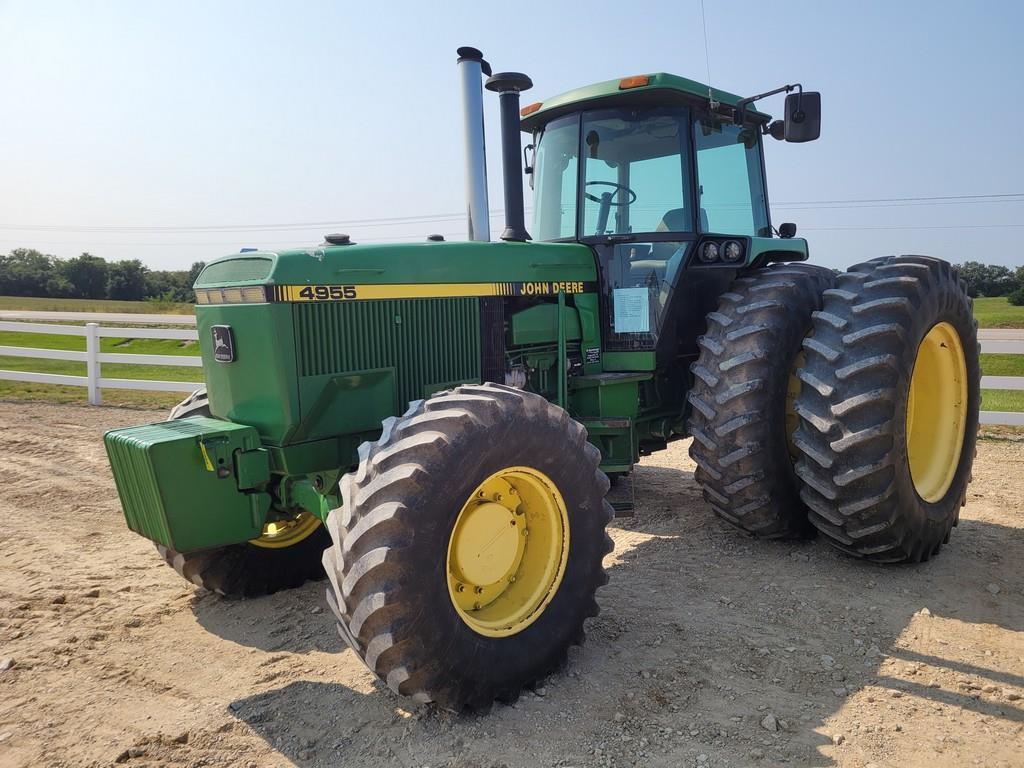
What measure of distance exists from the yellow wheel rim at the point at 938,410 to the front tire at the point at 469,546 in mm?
2692

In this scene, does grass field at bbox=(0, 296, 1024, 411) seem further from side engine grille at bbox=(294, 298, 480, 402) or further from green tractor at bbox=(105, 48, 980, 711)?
side engine grille at bbox=(294, 298, 480, 402)

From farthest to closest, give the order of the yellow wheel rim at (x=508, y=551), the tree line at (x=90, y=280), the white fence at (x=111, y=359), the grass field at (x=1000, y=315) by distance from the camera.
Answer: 1. the tree line at (x=90, y=280)
2. the grass field at (x=1000, y=315)
3. the white fence at (x=111, y=359)
4. the yellow wheel rim at (x=508, y=551)

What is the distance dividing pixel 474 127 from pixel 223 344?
1877 millimetres

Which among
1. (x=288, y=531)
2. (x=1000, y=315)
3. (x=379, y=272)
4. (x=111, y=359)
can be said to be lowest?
(x=288, y=531)

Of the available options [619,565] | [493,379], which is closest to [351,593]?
[493,379]

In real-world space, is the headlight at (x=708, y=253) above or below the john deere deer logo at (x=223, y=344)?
above

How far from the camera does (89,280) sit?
188ft

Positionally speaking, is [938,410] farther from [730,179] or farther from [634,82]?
[634,82]

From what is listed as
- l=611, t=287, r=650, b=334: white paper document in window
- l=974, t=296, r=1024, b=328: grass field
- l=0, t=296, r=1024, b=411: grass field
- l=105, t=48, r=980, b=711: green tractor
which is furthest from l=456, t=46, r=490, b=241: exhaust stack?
l=974, t=296, r=1024, b=328: grass field

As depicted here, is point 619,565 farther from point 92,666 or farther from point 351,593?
point 92,666

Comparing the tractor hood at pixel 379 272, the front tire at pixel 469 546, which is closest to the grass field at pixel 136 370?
the tractor hood at pixel 379 272

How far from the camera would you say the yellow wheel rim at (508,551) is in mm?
3113

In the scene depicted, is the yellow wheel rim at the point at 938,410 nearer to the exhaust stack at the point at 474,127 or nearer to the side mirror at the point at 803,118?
the side mirror at the point at 803,118

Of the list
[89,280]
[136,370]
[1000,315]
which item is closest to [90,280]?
[89,280]
